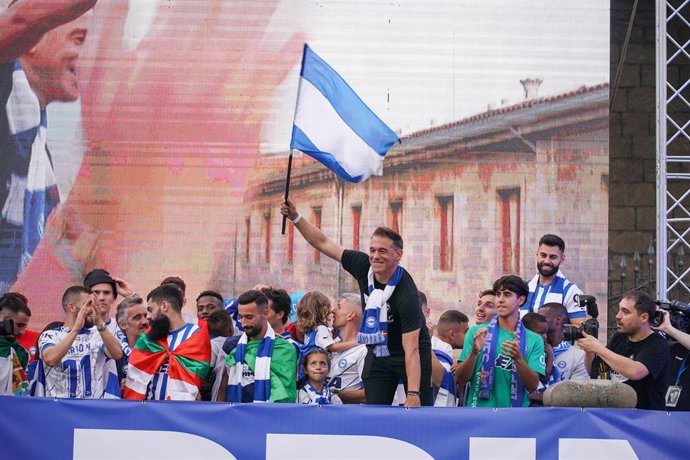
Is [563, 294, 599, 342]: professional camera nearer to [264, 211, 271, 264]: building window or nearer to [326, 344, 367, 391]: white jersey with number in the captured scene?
[326, 344, 367, 391]: white jersey with number

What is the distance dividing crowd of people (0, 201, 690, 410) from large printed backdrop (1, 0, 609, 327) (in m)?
2.05

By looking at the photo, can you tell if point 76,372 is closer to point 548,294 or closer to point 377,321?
point 377,321

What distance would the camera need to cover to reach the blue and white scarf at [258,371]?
685 centimetres

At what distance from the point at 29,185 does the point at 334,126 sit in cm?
369

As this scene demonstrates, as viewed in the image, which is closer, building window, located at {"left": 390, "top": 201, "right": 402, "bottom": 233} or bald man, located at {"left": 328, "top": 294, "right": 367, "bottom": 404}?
bald man, located at {"left": 328, "top": 294, "right": 367, "bottom": 404}

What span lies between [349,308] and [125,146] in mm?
3315

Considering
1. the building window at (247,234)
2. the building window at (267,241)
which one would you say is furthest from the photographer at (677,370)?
the building window at (247,234)

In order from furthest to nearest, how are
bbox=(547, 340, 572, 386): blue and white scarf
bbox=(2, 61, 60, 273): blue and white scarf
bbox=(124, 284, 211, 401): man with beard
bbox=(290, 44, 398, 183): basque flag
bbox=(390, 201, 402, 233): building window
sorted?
bbox=(390, 201, 402, 233): building window
bbox=(2, 61, 60, 273): blue and white scarf
bbox=(547, 340, 572, 386): blue and white scarf
bbox=(290, 44, 398, 183): basque flag
bbox=(124, 284, 211, 401): man with beard

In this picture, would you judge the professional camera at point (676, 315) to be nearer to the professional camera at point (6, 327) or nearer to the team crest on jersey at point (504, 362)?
the team crest on jersey at point (504, 362)

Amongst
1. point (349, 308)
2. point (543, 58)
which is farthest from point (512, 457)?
point (543, 58)

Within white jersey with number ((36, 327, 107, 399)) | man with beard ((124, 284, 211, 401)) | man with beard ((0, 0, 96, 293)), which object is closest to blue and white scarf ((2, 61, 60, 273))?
man with beard ((0, 0, 96, 293))

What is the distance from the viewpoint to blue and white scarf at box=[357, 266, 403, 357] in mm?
6395

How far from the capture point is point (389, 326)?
651cm

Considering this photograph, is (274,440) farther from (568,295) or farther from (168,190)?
(168,190)
